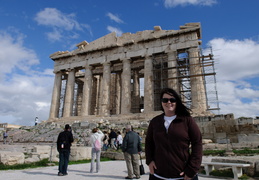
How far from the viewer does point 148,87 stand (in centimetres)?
2373

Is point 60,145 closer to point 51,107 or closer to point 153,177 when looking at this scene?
point 153,177

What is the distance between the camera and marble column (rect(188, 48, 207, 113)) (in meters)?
20.9

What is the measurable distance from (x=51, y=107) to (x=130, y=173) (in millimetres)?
25463

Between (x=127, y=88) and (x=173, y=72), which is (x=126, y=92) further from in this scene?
(x=173, y=72)

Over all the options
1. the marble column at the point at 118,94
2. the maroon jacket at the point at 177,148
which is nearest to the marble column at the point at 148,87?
the marble column at the point at 118,94

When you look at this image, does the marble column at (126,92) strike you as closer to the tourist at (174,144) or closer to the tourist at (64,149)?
the tourist at (64,149)

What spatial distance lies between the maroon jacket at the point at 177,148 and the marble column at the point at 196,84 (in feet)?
61.7

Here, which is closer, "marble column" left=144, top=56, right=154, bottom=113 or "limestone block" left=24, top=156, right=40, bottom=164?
"limestone block" left=24, top=156, right=40, bottom=164

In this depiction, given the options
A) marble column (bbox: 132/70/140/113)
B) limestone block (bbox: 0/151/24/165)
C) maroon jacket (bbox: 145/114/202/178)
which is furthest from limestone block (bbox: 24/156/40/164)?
marble column (bbox: 132/70/140/113)

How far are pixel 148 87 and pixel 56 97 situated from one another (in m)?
13.0

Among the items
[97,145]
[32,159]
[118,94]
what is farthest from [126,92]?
[97,145]

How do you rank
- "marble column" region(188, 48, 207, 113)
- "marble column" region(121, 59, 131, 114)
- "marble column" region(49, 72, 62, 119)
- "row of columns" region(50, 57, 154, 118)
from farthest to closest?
1. "marble column" region(49, 72, 62, 119)
2. "marble column" region(121, 59, 131, 114)
3. "row of columns" region(50, 57, 154, 118)
4. "marble column" region(188, 48, 207, 113)

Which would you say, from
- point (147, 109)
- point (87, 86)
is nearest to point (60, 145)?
point (147, 109)

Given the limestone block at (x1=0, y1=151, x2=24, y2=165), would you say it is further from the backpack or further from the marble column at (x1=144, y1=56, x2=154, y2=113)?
the marble column at (x1=144, y1=56, x2=154, y2=113)
